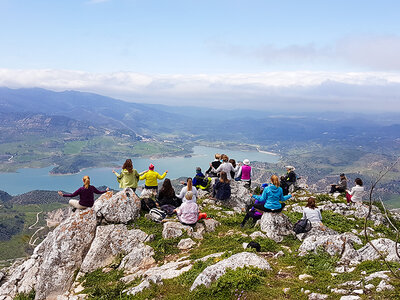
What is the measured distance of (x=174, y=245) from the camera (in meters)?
14.5

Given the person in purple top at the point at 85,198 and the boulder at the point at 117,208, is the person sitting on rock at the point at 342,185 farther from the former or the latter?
the person in purple top at the point at 85,198

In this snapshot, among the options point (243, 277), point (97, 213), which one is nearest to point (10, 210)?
point (97, 213)

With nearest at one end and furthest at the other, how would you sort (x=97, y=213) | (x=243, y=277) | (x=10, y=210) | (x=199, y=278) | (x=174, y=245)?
(x=243, y=277)
(x=199, y=278)
(x=174, y=245)
(x=97, y=213)
(x=10, y=210)

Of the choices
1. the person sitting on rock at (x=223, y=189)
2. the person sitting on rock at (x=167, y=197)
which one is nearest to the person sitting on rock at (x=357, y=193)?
the person sitting on rock at (x=223, y=189)

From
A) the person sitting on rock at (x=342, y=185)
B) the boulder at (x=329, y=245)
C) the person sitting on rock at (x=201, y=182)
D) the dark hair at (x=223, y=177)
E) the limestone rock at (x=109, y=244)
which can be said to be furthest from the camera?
the person sitting on rock at (x=342, y=185)

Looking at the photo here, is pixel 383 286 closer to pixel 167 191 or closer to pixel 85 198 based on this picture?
pixel 167 191

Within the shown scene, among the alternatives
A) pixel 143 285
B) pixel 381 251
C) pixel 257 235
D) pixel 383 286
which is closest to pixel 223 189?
pixel 257 235

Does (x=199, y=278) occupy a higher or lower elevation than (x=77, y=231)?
higher

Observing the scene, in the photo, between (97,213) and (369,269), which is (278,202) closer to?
(369,269)

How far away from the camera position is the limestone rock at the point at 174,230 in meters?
15.1

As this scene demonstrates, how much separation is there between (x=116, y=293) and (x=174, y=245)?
4394 mm

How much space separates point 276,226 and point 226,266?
19.6 feet

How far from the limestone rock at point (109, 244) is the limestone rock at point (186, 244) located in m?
2.21

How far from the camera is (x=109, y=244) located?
15.0 m
